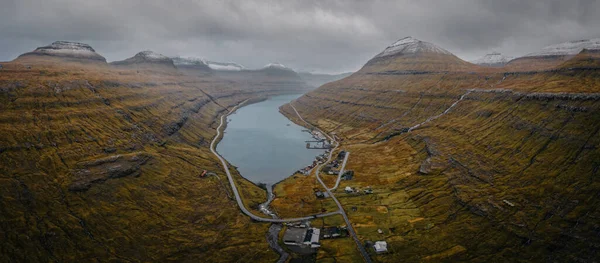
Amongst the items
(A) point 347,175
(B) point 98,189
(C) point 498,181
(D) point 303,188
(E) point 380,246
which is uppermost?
(C) point 498,181

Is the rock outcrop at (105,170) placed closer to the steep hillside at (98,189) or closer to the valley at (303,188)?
the steep hillside at (98,189)

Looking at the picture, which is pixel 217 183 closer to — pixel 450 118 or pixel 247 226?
pixel 247 226

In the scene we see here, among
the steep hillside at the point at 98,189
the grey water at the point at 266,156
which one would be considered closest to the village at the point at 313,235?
the steep hillside at the point at 98,189

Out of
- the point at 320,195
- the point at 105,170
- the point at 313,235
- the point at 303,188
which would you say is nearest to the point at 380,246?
the point at 313,235

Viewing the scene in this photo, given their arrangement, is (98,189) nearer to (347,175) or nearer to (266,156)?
(347,175)

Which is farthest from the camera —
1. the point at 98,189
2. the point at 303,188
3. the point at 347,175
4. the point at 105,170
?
the point at 347,175

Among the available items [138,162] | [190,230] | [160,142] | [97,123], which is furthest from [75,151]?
[190,230]

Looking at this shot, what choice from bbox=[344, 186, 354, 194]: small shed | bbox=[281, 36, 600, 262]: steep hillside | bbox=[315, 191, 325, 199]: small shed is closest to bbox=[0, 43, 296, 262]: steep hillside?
bbox=[315, 191, 325, 199]: small shed

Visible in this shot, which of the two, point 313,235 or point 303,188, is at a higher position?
point 303,188
